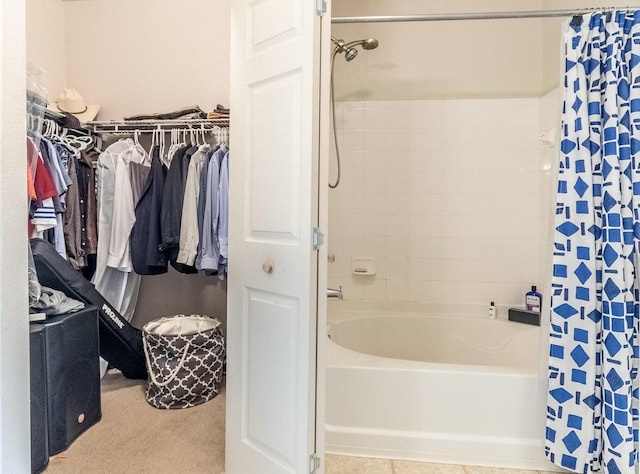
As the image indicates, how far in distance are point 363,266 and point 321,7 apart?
63.1 inches

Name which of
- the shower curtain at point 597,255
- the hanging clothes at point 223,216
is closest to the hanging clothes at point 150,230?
the hanging clothes at point 223,216

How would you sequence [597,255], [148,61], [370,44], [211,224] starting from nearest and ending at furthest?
[597,255]
[211,224]
[370,44]
[148,61]

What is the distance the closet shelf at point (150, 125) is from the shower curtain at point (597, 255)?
187cm

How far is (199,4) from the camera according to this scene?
246cm

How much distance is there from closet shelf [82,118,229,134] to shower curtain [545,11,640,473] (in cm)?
187

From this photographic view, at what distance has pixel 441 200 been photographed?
7.66 feet

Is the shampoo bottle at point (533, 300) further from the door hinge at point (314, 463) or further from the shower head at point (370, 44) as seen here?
the shower head at point (370, 44)

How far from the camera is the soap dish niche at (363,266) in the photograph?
7.80 feet

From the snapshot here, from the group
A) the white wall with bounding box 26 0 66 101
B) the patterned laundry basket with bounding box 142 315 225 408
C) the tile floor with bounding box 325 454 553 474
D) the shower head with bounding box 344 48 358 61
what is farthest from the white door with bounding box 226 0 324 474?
the white wall with bounding box 26 0 66 101

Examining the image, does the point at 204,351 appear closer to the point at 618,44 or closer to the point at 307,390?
the point at 307,390

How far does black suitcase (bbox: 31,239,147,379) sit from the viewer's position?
1.70 meters

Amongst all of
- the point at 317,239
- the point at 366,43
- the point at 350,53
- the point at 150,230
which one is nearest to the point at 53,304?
the point at 150,230

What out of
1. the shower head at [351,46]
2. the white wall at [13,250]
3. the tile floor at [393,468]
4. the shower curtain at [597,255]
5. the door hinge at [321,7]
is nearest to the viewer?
the white wall at [13,250]

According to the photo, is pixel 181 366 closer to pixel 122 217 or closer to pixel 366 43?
pixel 122 217
